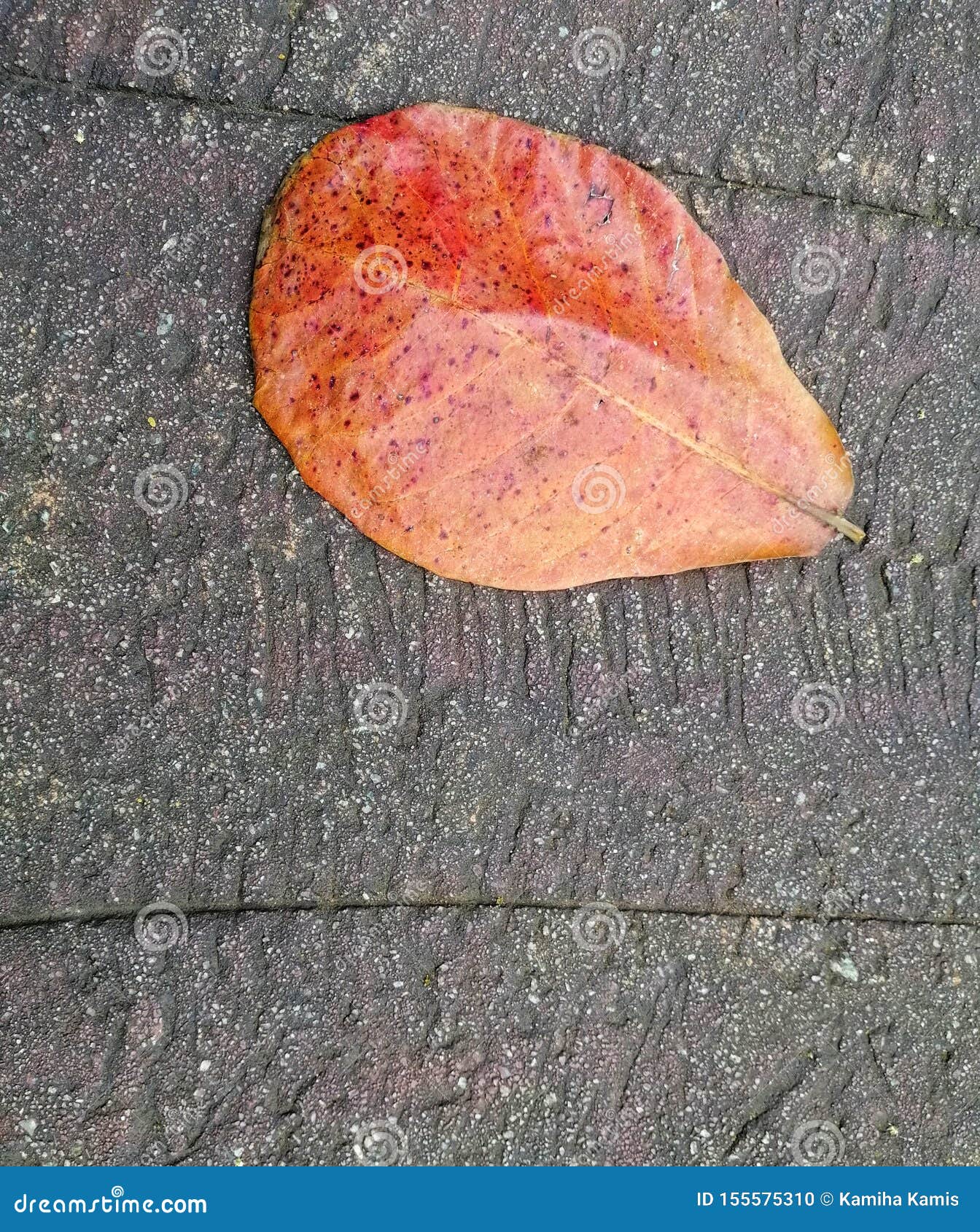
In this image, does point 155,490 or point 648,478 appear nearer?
point 648,478

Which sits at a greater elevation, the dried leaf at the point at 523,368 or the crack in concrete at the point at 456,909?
the dried leaf at the point at 523,368

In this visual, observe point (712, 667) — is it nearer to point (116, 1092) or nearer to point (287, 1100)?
point (287, 1100)

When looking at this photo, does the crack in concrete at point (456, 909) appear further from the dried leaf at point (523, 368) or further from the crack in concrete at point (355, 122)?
the crack in concrete at point (355, 122)

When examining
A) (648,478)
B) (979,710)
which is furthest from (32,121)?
(979,710)

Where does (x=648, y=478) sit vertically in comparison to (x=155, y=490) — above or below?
above

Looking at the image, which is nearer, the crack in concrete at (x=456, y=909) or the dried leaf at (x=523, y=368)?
the dried leaf at (x=523, y=368)

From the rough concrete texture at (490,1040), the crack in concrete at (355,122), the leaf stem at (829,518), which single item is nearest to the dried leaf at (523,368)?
the leaf stem at (829,518)

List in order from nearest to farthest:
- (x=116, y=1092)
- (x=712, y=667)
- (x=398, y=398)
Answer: (x=398, y=398), (x=116, y=1092), (x=712, y=667)

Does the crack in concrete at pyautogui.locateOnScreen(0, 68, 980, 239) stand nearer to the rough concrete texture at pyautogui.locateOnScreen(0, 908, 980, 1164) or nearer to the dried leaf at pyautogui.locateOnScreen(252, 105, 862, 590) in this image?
the dried leaf at pyautogui.locateOnScreen(252, 105, 862, 590)
